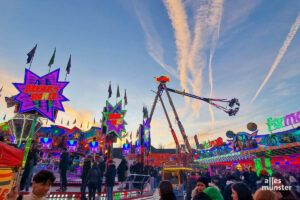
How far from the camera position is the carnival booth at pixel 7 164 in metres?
4.58

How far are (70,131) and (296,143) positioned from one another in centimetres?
5032

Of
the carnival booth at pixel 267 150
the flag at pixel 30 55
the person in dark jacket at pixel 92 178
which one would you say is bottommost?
the person in dark jacket at pixel 92 178

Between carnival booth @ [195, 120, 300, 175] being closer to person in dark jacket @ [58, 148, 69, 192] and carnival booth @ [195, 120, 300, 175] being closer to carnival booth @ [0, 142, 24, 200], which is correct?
person in dark jacket @ [58, 148, 69, 192]

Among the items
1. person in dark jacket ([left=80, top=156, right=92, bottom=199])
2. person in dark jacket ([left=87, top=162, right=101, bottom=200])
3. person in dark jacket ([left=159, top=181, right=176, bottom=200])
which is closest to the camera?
person in dark jacket ([left=159, top=181, right=176, bottom=200])

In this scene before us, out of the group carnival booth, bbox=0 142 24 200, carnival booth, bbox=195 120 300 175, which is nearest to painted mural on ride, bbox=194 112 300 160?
carnival booth, bbox=195 120 300 175

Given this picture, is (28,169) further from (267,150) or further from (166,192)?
(267,150)

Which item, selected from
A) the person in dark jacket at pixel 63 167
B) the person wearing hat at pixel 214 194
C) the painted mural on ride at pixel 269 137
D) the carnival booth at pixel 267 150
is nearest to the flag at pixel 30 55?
the person in dark jacket at pixel 63 167

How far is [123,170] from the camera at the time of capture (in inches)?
459

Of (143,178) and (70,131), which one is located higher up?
(70,131)

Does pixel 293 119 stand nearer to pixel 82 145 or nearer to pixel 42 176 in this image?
pixel 42 176

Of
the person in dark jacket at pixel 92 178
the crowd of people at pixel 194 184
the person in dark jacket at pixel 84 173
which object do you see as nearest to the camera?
the crowd of people at pixel 194 184

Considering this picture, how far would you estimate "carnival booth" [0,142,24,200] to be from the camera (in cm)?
458

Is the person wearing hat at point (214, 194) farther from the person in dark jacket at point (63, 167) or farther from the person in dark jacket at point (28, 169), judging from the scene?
the person in dark jacket at point (28, 169)

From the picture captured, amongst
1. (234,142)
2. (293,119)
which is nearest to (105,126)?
(234,142)
